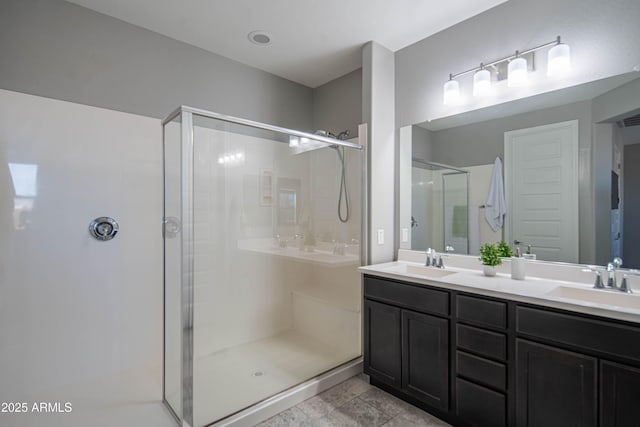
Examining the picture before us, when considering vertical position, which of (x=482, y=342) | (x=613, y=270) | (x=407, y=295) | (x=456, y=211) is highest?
(x=456, y=211)

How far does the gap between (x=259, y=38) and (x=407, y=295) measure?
2260 mm

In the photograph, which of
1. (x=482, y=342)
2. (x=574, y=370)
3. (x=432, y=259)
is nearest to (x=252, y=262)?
(x=432, y=259)

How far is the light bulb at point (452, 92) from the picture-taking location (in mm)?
2291

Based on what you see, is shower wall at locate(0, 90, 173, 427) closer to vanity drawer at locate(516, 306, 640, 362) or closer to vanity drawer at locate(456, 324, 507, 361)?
vanity drawer at locate(456, 324, 507, 361)

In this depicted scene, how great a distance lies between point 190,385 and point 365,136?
2.15 meters

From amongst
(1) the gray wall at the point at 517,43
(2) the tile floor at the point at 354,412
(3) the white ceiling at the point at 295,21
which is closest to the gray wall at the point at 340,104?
(3) the white ceiling at the point at 295,21

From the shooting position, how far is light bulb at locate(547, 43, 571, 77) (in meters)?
1.81

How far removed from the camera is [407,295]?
2.01 metres

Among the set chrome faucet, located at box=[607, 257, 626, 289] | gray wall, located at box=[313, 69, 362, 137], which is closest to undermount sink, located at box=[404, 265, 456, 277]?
chrome faucet, located at box=[607, 257, 626, 289]

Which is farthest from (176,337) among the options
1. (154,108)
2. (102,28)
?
(102,28)

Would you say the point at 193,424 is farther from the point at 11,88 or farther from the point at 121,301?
the point at 11,88

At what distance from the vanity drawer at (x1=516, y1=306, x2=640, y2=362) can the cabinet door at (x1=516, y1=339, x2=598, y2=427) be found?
0.19 ft

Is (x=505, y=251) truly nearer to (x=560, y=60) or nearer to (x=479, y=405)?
(x=479, y=405)

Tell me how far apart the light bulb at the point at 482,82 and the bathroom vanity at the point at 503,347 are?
3.93 ft
